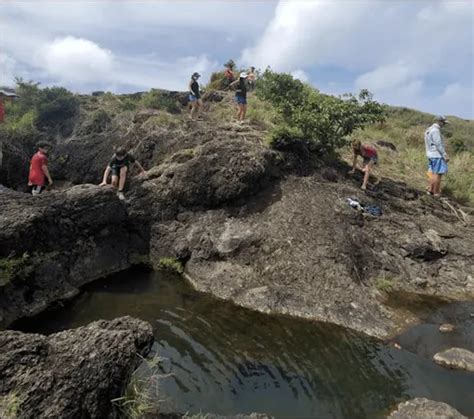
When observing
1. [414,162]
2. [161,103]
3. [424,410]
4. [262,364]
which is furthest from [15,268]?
[414,162]

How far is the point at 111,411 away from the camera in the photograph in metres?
5.60

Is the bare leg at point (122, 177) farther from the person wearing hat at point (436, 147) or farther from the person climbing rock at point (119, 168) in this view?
the person wearing hat at point (436, 147)

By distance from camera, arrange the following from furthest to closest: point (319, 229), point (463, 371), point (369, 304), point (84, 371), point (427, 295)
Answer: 1. point (319, 229)
2. point (427, 295)
3. point (369, 304)
4. point (463, 371)
5. point (84, 371)

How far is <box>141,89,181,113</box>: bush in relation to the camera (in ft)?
76.8

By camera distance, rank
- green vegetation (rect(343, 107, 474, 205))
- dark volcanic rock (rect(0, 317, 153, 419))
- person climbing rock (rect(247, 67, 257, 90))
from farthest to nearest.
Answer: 1. person climbing rock (rect(247, 67, 257, 90))
2. green vegetation (rect(343, 107, 474, 205))
3. dark volcanic rock (rect(0, 317, 153, 419))

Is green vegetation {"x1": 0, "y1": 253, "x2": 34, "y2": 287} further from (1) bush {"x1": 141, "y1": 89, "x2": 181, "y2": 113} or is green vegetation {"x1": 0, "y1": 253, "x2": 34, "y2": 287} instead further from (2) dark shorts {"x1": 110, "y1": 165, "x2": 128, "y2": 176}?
(1) bush {"x1": 141, "y1": 89, "x2": 181, "y2": 113}

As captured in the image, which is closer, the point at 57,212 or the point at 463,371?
the point at 463,371

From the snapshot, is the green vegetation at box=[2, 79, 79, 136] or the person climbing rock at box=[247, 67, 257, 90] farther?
the green vegetation at box=[2, 79, 79, 136]

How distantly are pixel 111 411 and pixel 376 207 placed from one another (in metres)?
11.5

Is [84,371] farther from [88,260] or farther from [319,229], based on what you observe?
[319,229]

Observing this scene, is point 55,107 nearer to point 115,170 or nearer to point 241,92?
point 241,92

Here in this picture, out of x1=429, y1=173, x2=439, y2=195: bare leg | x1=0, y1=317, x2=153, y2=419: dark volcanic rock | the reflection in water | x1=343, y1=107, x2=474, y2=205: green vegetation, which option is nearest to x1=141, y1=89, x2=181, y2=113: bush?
x1=343, y1=107, x2=474, y2=205: green vegetation

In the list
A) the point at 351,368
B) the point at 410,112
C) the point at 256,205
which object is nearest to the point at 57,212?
the point at 256,205

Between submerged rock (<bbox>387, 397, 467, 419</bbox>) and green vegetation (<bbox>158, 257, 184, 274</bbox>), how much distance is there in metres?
7.30
